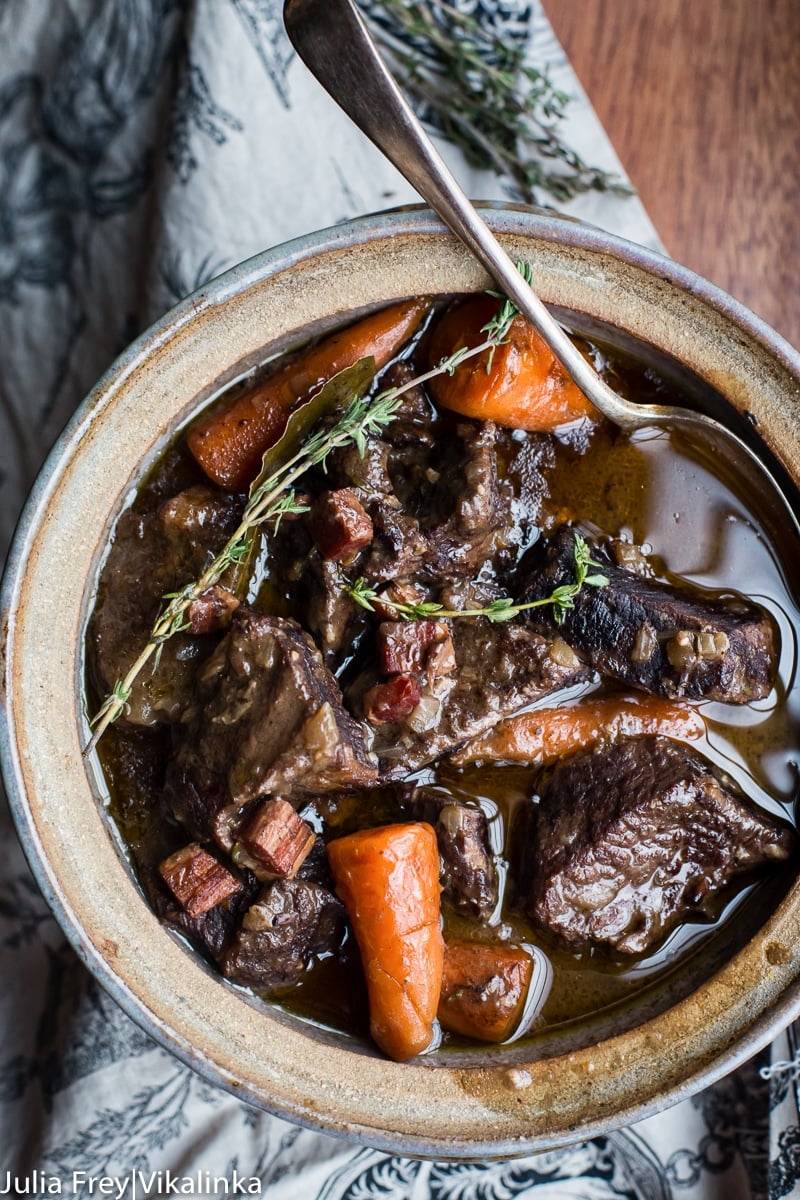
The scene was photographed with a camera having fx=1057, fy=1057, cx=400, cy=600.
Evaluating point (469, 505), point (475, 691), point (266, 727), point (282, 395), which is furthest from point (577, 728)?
point (282, 395)

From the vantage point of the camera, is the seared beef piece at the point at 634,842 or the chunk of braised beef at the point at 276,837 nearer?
the chunk of braised beef at the point at 276,837

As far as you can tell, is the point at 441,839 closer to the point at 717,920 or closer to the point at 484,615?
the point at 484,615

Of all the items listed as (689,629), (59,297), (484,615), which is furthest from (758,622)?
(59,297)

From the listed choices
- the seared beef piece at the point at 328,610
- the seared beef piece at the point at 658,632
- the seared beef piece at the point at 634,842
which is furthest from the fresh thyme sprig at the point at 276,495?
the seared beef piece at the point at 634,842

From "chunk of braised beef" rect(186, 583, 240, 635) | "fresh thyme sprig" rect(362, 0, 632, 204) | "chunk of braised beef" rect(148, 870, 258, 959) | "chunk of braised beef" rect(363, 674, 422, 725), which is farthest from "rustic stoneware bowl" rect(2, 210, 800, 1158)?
"fresh thyme sprig" rect(362, 0, 632, 204)

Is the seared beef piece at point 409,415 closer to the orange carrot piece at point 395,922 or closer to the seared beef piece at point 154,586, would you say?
the seared beef piece at point 154,586

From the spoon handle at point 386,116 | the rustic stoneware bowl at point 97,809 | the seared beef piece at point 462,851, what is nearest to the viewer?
the spoon handle at point 386,116

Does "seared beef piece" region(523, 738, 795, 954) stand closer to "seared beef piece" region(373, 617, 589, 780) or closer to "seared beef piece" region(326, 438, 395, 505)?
"seared beef piece" region(373, 617, 589, 780)
